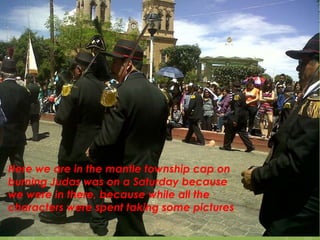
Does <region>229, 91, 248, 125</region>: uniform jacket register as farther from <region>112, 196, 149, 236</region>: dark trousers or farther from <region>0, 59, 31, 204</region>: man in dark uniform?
<region>112, 196, 149, 236</region>: dark trousers

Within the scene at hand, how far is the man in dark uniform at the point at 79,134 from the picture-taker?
10.7 ft

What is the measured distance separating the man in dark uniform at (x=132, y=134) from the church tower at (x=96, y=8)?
40.4 inches

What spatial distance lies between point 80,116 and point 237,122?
176 inches

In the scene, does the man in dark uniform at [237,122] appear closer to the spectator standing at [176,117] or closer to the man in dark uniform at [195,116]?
the man in dark uniform at [195,116]

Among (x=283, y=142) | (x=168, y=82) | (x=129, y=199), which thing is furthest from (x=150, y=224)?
(x=168, y=82)

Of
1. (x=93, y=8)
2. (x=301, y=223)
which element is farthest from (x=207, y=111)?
(x=301, y=223)

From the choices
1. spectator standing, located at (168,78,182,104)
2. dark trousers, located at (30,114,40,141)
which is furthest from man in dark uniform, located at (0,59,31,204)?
spectator standing, located at (168,78,182,104)

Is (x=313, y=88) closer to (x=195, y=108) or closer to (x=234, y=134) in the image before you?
(x=234, y=134)

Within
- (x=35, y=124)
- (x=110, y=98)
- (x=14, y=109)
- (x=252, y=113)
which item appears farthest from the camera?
(x=252, y=113)

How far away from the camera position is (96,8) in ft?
12.1

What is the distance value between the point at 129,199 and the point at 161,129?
54 centimetres

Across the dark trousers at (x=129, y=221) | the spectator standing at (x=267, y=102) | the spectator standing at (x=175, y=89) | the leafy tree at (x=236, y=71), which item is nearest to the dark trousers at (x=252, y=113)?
the spectator standing at (x=267, y=102)

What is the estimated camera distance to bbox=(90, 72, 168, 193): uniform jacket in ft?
8.10

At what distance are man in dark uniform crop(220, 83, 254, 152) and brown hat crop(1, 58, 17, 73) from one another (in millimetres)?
4572
